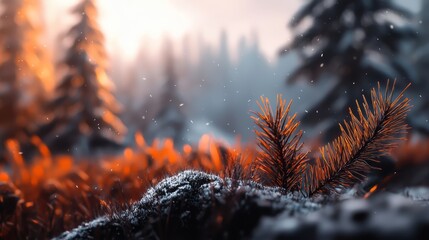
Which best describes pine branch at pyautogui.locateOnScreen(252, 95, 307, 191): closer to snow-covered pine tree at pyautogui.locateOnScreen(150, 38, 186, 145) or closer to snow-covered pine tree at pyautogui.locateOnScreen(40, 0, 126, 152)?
snow-covered pine tree at pyautogui.locateOnScreen(40, 0, 126, 152)

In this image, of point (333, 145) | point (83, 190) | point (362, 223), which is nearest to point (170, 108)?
point (83, 190)

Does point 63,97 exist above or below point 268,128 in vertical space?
above

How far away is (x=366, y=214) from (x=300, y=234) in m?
0.14

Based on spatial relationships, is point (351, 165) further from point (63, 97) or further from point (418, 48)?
point (418, 48)

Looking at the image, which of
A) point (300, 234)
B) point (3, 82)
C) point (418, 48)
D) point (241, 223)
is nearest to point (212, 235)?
point (241, 223)

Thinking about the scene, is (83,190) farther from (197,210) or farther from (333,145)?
(333,145)

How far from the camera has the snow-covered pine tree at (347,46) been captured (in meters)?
9.09

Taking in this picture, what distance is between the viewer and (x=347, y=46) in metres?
9.30

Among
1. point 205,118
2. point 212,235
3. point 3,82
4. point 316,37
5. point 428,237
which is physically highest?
point 205,118

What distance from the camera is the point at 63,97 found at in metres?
17.4

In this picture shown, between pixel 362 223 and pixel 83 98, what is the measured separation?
1798cm

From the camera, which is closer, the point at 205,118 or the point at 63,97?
the point at 63,97

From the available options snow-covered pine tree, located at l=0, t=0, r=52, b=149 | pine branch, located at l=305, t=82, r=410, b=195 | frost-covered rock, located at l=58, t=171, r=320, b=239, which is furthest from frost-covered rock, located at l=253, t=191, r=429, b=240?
snow-covered pine tree, located at l=0, t=0, r=52, b=149

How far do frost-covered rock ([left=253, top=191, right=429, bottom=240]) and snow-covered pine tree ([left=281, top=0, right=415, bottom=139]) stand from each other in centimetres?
830
